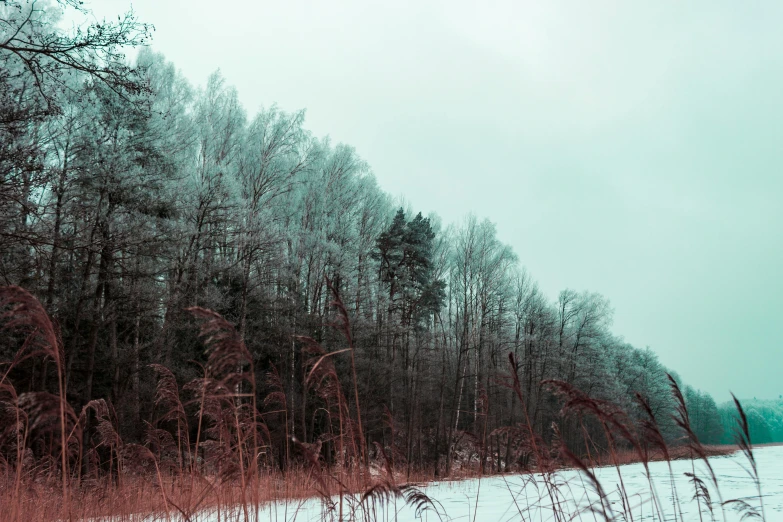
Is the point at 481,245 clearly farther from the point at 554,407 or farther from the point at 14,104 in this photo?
the point at 14,104

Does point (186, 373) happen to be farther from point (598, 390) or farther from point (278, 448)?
point (598, 390)

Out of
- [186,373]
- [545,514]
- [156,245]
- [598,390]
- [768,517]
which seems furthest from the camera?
[598,390]

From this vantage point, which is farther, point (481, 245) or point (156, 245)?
point (481, 245)

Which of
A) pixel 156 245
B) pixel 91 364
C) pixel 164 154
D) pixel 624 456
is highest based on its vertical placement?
pixel 164 154

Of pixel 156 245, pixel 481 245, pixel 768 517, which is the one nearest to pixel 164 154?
pixel 156 245

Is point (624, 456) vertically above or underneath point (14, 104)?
underneath

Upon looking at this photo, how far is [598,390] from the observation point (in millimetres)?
32344

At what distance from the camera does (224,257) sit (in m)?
18.4

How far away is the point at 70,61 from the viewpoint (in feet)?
21.6

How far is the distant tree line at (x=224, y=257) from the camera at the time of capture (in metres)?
7.52

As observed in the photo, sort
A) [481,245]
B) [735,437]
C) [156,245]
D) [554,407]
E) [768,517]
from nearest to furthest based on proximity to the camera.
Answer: [735,437] → [768,517] → [156,245] → [481,245] → [554,407]

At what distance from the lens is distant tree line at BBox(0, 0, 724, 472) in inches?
296

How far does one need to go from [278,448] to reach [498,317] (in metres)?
15.1

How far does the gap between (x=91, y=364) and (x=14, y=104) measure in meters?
6.74
